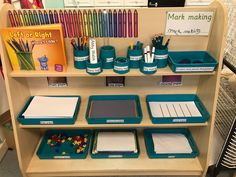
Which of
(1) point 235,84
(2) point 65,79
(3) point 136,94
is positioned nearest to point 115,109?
(3) point 136,94

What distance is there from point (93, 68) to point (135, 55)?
214 mm

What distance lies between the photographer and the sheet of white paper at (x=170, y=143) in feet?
4.64

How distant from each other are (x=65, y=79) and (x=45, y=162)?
528 mm

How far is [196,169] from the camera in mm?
1341

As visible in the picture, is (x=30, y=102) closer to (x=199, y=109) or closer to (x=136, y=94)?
(x=136, y=94)

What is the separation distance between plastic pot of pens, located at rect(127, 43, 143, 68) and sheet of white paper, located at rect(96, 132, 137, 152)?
0.54m

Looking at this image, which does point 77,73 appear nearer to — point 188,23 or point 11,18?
point 11,18

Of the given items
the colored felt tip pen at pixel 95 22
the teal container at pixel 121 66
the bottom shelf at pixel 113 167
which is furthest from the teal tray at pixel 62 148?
the colored felt tip pen at pixel 95 22

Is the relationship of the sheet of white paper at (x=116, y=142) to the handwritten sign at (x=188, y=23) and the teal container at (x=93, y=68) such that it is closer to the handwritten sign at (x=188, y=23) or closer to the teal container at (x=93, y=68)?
Result: the teal container at (x=93, y=68)

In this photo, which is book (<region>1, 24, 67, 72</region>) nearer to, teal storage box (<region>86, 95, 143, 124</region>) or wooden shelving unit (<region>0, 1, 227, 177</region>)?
wooden shelving unit (<region>0, 1, 227, 177</region>)

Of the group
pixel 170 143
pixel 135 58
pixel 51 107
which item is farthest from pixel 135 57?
pixel 170 143

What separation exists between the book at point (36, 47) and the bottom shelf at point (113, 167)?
0.61m

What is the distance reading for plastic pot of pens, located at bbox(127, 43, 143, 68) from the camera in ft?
3.62

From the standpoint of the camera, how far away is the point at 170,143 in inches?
57.5
